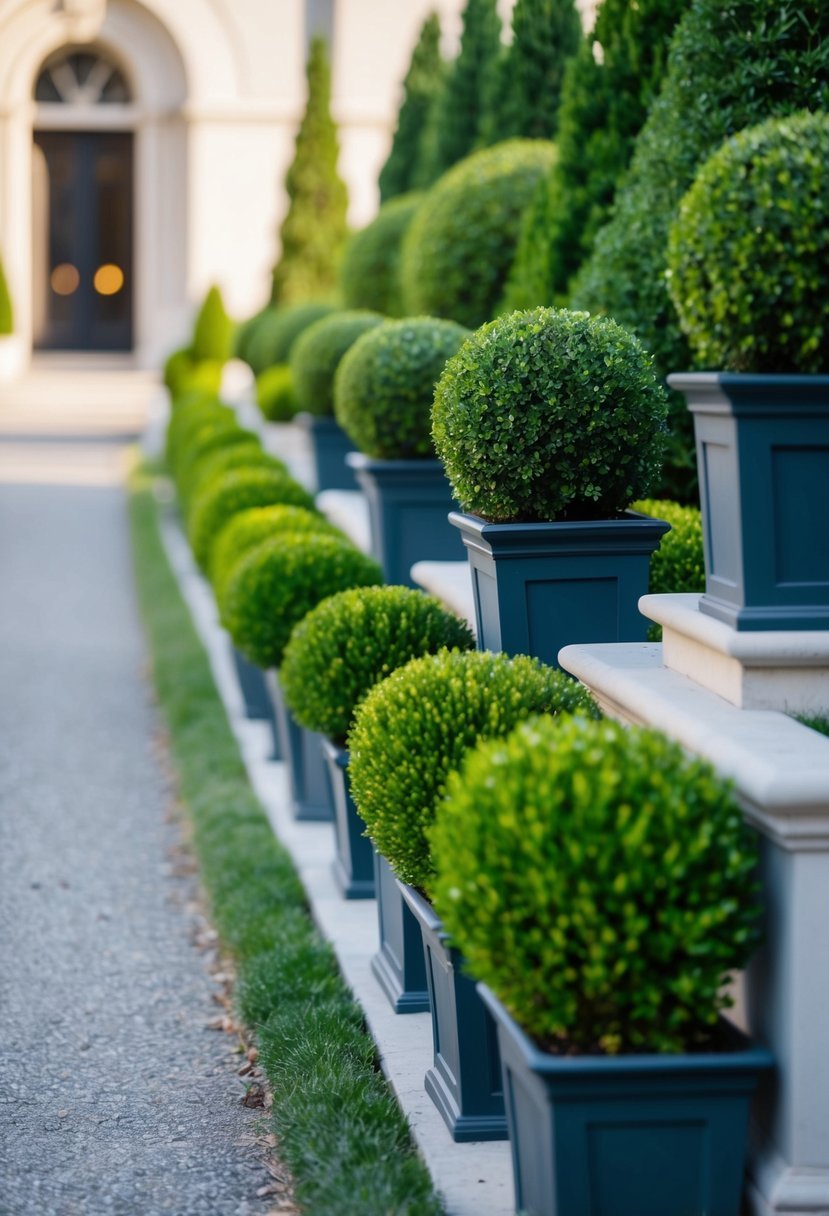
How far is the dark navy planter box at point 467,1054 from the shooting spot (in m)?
3.67

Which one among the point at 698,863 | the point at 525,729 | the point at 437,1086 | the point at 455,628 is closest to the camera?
the point at 698,863

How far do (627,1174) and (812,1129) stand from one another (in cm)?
36

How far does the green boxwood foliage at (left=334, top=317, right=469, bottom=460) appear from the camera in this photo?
278 inches

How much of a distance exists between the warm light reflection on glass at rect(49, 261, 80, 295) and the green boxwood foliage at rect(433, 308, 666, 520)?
27528 millimetres

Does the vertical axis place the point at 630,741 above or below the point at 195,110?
below

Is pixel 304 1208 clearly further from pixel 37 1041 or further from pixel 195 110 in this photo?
pixel 195 110

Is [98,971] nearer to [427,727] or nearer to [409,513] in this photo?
[427,727]

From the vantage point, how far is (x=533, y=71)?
388 inches

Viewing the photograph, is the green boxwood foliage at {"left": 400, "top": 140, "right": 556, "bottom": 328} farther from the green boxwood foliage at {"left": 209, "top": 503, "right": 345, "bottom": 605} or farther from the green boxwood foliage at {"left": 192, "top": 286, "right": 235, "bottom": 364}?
the green boxwood foliage at {"left": 192, "top": 286, "right": 235, "bottom": 364}

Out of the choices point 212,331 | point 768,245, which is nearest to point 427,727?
point 768,245

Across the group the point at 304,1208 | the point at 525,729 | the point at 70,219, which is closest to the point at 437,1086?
the point at 304,1208

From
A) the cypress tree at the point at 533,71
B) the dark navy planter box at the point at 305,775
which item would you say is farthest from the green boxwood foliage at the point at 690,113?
the cypress tree at the point at 533,71

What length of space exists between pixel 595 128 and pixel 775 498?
13.0 feet

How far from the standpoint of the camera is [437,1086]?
3920 millimetres
